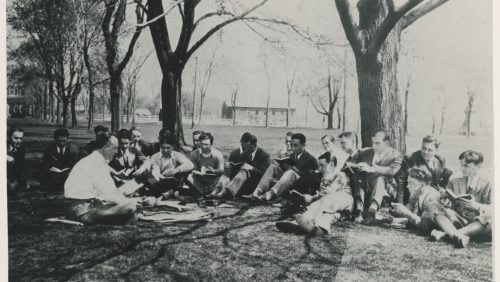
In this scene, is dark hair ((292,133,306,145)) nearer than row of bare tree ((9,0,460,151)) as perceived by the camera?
No

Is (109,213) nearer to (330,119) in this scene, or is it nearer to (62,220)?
(62,220)

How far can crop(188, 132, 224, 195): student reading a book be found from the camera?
584cm

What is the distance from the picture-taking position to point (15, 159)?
17.9ft

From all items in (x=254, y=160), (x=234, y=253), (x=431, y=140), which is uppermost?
(x=431, y=140)

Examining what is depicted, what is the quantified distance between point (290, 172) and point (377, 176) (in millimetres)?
1073

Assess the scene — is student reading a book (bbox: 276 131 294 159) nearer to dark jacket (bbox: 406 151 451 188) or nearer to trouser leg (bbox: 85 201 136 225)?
dark jacket (bbox: 406 151 451 188)

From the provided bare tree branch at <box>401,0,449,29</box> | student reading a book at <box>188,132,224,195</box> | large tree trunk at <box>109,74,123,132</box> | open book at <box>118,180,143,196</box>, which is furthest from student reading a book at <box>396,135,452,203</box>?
large tree trunk at <box>109,74,123,132</box>

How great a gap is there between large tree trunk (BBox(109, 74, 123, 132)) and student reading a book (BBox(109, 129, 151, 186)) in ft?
4.00

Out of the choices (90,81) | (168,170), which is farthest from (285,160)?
(90,81)

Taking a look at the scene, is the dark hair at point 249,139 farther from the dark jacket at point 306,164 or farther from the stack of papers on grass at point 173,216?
the stack of papers on grass at point 173,216

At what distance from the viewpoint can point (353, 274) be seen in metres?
3.46

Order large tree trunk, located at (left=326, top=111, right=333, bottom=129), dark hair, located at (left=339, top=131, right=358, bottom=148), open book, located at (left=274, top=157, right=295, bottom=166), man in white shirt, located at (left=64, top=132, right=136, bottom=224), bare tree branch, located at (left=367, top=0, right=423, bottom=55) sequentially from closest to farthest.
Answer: man in white shirt, located at (left=64, top=132, right=136, bottom=224)
bare tree branch, located at (left=367, top=0, right=423, bottom=55)
dark hair, located at (left=339, top=131, right=358, bottom=148)
open book, located at (left=274, top=157, right=295, bottom=166)
large tree trunk, located at (left=326, top=111, right=333, bottom=129)

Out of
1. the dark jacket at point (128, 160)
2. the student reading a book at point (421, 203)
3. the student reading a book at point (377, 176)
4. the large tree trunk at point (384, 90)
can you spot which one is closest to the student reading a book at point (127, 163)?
the dark jacket at point (128, 160)

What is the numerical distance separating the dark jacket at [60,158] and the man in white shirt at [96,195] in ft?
4.92
